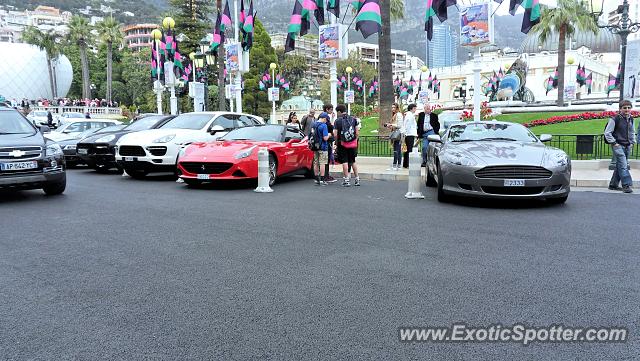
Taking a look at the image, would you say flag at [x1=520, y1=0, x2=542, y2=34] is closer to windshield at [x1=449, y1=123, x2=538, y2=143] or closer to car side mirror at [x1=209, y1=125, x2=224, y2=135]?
windshield at [x1=449, y1=123, x2=538, y2=143]

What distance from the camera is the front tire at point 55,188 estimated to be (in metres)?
9.27

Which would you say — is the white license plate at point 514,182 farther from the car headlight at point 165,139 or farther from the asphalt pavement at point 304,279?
the car headlight at point 165,139

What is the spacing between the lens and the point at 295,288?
409 cm

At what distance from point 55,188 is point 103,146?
4391 mm

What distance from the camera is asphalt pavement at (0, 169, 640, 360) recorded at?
3.07 metres

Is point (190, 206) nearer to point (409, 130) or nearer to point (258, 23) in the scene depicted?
point (409, 130)

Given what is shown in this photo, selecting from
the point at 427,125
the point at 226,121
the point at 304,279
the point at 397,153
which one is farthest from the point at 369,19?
the point at 304,279

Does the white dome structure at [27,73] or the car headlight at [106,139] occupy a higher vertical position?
the white dome structure at [27,73]

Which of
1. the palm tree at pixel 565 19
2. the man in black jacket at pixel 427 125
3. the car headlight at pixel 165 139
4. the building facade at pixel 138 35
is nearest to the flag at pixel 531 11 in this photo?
the man in black jacket at pixel 427 125

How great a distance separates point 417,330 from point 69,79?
98460mm

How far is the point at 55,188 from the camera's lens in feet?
30.8

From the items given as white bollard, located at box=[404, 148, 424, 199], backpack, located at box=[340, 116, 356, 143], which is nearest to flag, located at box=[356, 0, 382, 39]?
backpack, located at box=[340, 116, 356, 143]

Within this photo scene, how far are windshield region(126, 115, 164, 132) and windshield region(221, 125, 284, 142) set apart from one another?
3.39 metres

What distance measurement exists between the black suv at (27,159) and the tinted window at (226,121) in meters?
4.41
